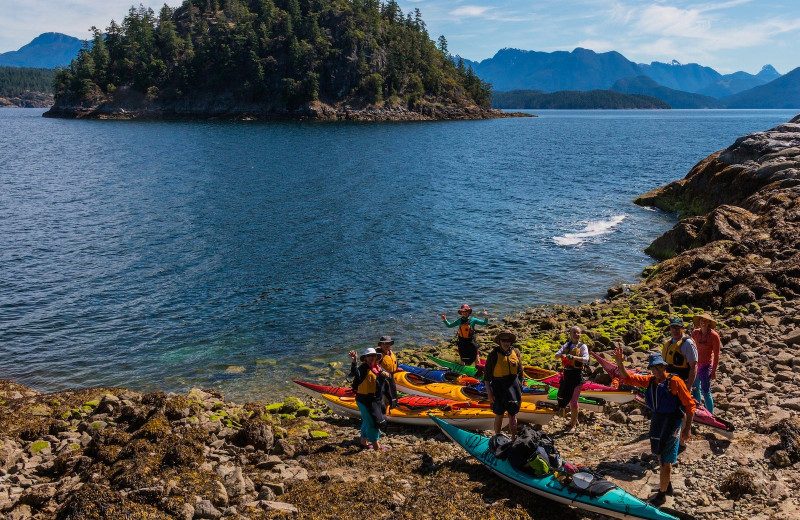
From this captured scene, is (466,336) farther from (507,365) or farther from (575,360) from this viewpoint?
(507,365)

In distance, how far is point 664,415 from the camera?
9.02 meters

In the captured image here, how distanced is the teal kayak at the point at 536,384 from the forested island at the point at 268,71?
146394 millimetres

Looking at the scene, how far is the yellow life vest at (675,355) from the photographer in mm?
10336

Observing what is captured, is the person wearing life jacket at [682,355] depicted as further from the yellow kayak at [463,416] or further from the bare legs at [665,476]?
the yellow kayak at [463,416]

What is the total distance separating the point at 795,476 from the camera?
892 cm

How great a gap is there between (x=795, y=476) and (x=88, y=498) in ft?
37.5

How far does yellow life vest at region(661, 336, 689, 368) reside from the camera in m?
10.3

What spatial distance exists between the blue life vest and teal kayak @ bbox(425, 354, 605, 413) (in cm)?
367

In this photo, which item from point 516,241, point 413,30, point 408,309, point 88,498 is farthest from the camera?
point 413,30

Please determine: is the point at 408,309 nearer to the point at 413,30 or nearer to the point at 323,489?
the point at 323,489

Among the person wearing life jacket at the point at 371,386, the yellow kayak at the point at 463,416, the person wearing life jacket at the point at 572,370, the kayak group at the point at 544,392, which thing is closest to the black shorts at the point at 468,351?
the kayak group at the point at 544,392

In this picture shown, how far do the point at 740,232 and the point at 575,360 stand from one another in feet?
61.6

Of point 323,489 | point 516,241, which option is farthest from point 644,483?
point 516,241

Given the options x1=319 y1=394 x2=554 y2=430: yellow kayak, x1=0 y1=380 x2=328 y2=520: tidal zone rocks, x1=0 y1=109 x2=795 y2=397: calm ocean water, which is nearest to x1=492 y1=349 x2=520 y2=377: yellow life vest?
x1=319 y1=394 x2=554 y2=430: yellow kayak
